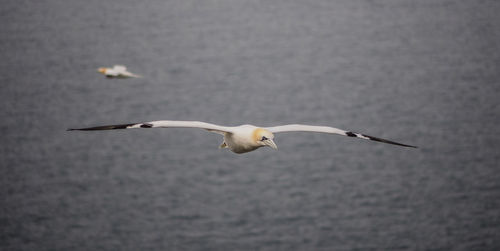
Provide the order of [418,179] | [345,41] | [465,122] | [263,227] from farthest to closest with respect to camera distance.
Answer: [345,41] < [465,122] < [418,179] < [263,227]

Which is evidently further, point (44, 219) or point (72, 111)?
point (72, 111)

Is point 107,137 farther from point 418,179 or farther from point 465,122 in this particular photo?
point 465,122

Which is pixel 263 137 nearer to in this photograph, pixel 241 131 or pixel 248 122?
pixel 241 131

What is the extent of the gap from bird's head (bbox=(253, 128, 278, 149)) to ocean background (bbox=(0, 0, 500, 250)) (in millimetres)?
43615

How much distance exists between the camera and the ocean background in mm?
59531

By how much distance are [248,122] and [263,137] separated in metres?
57.2

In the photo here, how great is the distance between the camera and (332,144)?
71.8m

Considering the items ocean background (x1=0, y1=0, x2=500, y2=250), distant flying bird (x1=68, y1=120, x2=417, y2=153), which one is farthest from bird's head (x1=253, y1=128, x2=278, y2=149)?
ocean background (x1=0, y1=0, x2=500, y2=250)

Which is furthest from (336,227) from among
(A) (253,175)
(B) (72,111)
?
(B) (72,111)

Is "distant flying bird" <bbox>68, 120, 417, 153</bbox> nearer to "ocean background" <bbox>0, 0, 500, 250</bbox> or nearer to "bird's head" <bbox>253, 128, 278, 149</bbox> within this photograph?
"bird's head" <bbox>253, 128, 278, 149</bbox>

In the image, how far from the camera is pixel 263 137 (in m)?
13.8

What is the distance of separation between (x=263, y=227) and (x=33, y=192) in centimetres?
2259

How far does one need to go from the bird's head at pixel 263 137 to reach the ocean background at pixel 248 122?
43615 mm

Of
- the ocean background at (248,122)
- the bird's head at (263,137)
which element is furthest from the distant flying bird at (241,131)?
the ocean background at (248,122)
